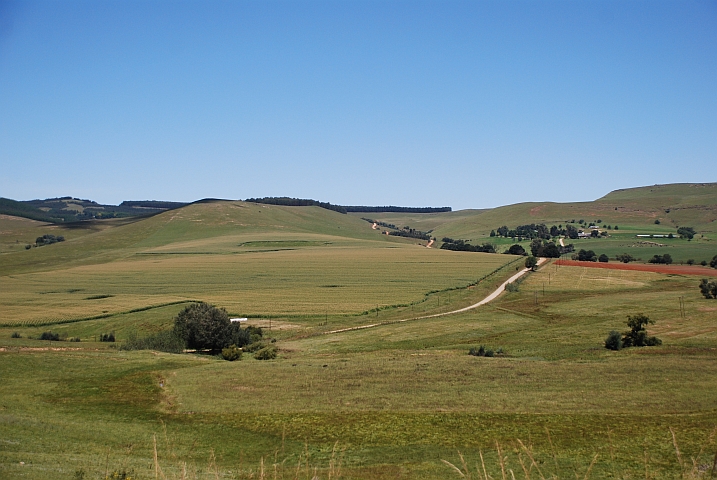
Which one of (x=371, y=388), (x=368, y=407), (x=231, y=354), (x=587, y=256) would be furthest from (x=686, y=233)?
(x=368, y=407)

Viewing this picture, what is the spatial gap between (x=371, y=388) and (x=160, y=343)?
3116 cm

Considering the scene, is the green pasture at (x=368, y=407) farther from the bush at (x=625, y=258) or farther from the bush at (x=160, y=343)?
the bush at (x=625, y=258)

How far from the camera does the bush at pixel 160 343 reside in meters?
59.7

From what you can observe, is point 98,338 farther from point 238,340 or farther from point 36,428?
point 36,428

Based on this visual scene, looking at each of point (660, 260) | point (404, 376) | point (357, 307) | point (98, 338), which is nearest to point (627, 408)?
point (404, 376)

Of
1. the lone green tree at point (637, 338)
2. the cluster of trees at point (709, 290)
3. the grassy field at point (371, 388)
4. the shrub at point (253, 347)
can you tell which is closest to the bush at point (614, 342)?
the lone green tree at point (637, 338)

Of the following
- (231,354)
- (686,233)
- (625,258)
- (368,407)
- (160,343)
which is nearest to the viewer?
(368,407)

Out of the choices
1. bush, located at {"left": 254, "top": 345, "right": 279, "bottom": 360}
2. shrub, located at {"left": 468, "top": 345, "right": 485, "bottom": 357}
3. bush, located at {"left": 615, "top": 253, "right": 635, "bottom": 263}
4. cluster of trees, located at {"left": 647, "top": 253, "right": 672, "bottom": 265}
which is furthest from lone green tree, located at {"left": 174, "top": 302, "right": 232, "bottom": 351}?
bush, located at {"left": 615, "top": 253, "right": 635, "bottom": 263}

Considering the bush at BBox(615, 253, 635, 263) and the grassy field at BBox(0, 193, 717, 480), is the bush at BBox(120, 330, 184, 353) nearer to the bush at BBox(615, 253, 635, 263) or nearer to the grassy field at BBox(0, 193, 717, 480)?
the grassy field at BBox(0, 193, 717, 480)

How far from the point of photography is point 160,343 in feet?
201

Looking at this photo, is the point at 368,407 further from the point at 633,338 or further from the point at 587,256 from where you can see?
the point at 587,256

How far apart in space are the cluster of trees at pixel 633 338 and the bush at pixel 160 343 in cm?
4245

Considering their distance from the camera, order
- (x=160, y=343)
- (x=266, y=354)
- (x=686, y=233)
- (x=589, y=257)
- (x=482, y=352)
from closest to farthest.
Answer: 1. (x=482, y=352)
2. (x=266, y=354)
3. (x=160, y=343)
4. (x=589, y=257)
5. (x=686, y=233)

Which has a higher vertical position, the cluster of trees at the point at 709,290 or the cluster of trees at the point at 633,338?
the cluster of trees at the point at 709,290
